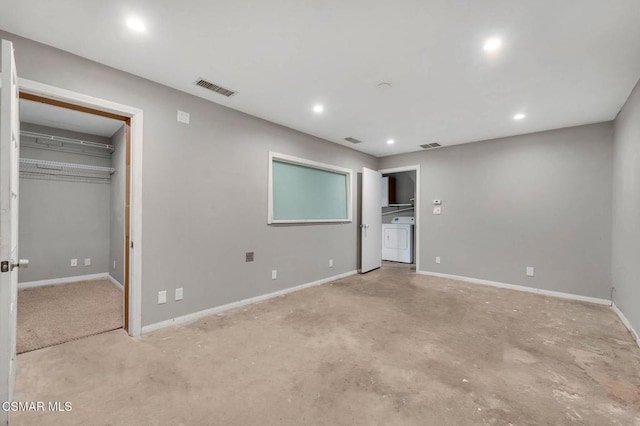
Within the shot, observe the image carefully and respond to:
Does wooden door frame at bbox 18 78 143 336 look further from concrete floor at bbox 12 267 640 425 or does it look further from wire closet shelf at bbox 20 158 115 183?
wire closet shelf at bbox 20 158 115 183

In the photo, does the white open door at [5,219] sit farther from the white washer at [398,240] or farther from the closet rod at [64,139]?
the white washer at [398,240]

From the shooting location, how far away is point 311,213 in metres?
4.48

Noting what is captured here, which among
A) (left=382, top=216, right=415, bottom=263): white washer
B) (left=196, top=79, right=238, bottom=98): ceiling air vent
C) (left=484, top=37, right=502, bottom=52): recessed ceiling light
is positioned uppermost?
(left=196, top=79, right=238, bottom=98): ceiling air vent

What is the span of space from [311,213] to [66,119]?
12.4ft

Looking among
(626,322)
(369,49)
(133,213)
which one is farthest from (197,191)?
(626,322)

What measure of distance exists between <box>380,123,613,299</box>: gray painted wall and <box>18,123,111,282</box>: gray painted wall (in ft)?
19.1

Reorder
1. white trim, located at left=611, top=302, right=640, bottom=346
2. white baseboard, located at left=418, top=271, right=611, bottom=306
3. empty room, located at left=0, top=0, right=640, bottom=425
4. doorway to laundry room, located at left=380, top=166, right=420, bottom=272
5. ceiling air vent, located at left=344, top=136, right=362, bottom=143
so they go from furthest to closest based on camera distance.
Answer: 1. doorway to laundry room, located at left=380, top=166, right=420, bottom=272
2. ceiling air vent, located at left=344, top=136, right=362, bottom=143
3. white baseboard, located at left=418, top=271, right=611, bottom=306
4. white trim, located at left=611, top=302, right=640, bottom=346
5. empty room, located at left=0, top=0, right=640, bottom=425

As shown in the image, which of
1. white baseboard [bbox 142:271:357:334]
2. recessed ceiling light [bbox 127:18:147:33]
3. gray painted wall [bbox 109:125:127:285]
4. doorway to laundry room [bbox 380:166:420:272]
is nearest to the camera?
recessed ceiling light [bbox 127:18:147:33]

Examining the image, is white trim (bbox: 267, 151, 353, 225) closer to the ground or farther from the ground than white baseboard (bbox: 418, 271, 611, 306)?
farther from the ground

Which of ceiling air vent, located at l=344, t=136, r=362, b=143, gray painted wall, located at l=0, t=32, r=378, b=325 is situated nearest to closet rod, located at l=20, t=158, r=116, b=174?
gray painted wall, located at l=0, t=32, r=378, b=325

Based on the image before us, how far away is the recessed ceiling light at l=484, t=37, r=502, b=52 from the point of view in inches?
79.6

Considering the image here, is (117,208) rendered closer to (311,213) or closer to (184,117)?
(184,117)

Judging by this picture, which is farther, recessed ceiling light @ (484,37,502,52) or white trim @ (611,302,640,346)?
white trim @ (611,302,640,346)

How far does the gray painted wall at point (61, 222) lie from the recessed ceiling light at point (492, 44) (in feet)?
18.6
